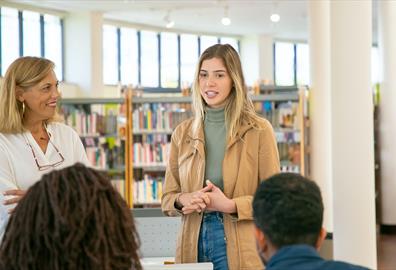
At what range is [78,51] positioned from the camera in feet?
51.9

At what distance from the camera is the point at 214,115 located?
9.62 feet

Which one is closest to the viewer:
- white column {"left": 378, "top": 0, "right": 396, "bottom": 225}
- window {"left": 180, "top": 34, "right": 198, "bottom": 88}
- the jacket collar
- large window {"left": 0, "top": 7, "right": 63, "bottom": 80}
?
the jacket collar

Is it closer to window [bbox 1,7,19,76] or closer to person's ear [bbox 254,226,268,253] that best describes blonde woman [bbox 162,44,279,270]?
person's ear [bbox 254,226,268,253]

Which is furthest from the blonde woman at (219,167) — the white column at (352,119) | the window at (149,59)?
the window at (149,59)

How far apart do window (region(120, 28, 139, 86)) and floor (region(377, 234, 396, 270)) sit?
30.1ft

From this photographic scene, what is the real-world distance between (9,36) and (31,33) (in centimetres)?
94

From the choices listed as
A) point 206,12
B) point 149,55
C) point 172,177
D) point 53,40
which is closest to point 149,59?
point 149,55

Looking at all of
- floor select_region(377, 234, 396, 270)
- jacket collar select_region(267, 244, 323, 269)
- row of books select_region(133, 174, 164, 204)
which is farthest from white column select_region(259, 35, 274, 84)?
jacket collar select_region(267, 244, 323, 269)

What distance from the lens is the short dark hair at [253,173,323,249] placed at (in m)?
1.75

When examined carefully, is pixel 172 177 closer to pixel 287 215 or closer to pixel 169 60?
pixel 287 215

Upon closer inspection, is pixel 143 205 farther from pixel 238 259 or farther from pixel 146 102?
pixel 238 259

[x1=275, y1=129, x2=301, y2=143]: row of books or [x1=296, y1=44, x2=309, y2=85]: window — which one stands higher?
[x1=296, y1=44, x2=309, y2=85]: window

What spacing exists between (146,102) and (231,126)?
→ 708 cm

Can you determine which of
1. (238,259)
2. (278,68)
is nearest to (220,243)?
(238,259)
